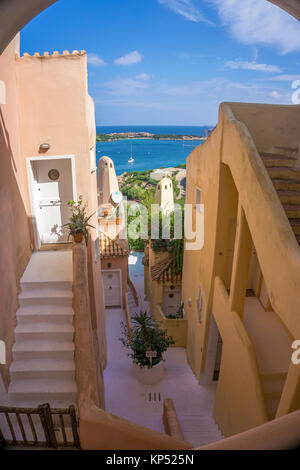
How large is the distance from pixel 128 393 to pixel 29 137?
7853mm

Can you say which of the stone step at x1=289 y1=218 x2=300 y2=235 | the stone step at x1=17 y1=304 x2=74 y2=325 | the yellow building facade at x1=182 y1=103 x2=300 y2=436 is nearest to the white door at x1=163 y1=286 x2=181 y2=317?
the yellow building facade at x1=182 y1=103 x2=300 y2=436

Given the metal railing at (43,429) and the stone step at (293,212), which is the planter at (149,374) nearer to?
the metal railing at (43,429)

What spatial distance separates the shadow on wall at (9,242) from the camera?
5062 millimetres

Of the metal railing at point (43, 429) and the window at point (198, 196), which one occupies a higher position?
the window at point (198, 196)

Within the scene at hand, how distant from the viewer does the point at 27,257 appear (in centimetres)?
706

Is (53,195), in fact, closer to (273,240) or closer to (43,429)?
(43,429)

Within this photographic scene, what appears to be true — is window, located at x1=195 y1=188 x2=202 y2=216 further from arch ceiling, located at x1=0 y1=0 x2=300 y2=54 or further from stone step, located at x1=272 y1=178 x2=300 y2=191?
arch ceiling, located at x1=0 y1=0 x2=300 y2=54

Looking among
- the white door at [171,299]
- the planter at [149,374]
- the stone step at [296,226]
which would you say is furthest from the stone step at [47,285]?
the white door at [171,299]

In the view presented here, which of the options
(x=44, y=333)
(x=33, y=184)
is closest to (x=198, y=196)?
(x=33, y=184)

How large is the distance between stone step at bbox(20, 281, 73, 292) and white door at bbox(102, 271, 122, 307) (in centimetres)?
840

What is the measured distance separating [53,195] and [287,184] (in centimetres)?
642

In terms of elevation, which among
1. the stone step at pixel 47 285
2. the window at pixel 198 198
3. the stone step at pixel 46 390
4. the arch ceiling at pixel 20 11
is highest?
the arch ceiling at pixel 20 11

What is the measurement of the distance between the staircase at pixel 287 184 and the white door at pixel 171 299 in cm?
860

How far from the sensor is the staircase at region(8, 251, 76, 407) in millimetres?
4816
